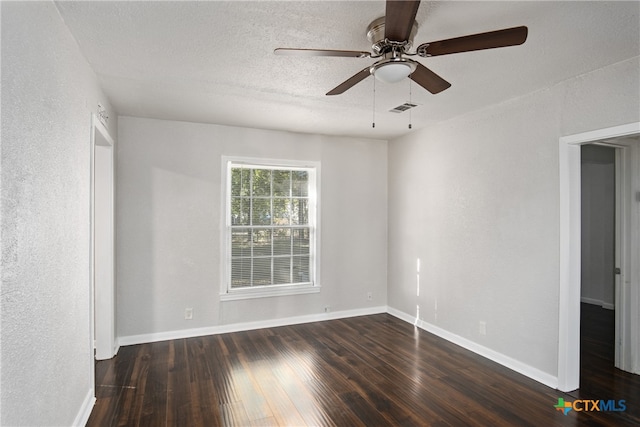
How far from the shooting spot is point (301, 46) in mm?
2379

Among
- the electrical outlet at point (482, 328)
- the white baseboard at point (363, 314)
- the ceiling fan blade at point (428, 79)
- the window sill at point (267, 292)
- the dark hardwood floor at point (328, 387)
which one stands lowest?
the dark hardwood floor at point (328, 387)

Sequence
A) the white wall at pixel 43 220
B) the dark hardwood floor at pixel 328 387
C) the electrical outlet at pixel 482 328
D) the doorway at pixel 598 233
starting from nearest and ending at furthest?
the white wall at pixel 43 220
the dark hardwood floor at pixel 328 387
the electrical outlet at pixel 482 328
the doorway at pixel 598 233

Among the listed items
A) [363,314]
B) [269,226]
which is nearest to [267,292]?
[269,226]

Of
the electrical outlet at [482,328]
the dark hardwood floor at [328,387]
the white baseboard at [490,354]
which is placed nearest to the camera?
the dark hardwood floor at [328,387]

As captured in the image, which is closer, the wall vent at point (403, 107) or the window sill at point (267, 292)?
the wall vent at point (403, 107)

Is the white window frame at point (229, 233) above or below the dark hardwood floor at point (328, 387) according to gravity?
above

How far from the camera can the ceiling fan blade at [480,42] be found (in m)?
1.68

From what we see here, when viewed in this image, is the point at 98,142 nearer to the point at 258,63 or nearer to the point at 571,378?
the point at 258,63

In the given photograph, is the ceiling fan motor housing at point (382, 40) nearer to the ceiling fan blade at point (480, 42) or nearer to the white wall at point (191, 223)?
the ceiling fan blade at point (480, 42)

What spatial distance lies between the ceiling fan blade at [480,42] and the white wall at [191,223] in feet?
10.3

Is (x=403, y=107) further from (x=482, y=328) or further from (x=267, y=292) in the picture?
(x=267, y=292)

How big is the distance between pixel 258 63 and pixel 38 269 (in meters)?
1.86

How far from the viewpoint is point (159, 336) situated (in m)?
4.21

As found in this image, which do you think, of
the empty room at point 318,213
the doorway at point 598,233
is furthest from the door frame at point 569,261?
the doorway at point 598,233
